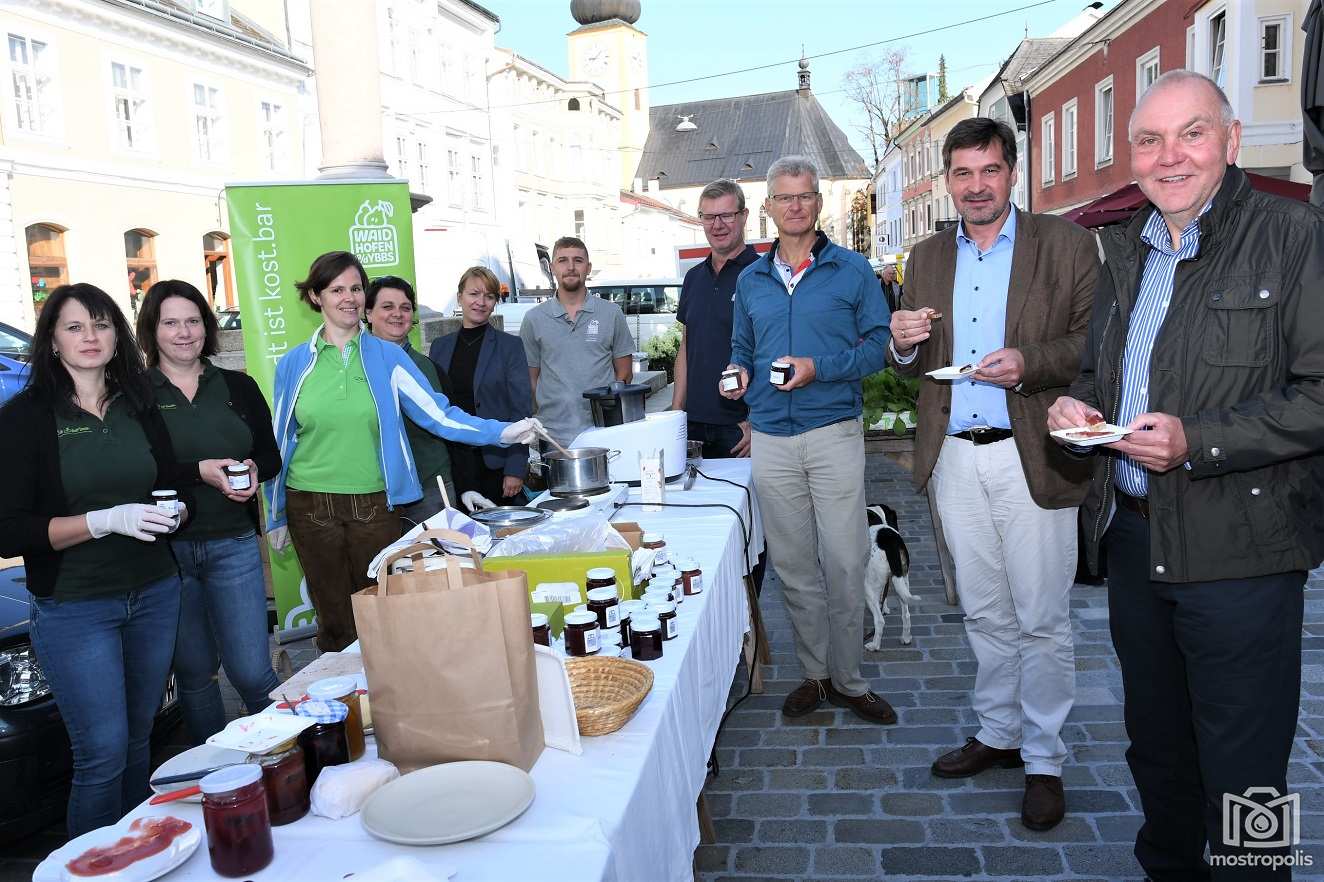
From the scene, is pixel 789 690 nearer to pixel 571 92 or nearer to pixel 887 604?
pixel 887 604

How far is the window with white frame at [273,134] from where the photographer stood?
2336cm

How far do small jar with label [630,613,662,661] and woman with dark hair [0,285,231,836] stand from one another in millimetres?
1334

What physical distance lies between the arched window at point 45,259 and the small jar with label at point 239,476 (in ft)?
57.1

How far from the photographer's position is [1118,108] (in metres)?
20.1

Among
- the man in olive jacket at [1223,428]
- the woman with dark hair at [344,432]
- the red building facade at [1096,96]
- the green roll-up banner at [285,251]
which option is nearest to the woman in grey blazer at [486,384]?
the green roll-up banner at [285,251]

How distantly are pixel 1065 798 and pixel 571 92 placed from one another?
1617 inches

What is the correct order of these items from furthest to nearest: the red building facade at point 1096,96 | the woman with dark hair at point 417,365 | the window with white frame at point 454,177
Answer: the window with white frame at point 454,177 → the red building facade at point 1096,96 → the woman with dark hair at point 417,365

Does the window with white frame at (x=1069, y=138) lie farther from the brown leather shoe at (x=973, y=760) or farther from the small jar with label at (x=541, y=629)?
the small jar with label at (x=541, y=629)

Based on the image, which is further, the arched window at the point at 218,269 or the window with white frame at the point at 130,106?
the arched window at the point at 218,269

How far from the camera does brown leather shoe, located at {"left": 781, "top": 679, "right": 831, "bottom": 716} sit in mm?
4047

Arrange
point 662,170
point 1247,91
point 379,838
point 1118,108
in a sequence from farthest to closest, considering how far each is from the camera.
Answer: point 662,170
point 1118,108
point 1247,91
point 379,838

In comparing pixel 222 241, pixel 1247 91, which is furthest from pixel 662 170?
pixel 1247 91

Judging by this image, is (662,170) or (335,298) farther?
(662,170)

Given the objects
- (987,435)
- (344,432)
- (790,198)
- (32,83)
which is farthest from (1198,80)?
(32,83)
